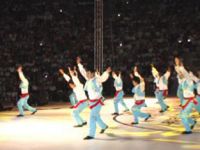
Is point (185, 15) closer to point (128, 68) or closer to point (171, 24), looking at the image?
point (171, 24)

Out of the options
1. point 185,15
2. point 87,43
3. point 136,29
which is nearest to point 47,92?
point 87,43

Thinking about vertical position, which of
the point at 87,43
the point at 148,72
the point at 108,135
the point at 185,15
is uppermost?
the point at 185,15

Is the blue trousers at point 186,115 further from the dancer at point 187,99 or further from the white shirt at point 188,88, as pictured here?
the white shirt at point 188,88

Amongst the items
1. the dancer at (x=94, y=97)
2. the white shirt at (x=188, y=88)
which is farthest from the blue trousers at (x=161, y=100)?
the dancer at (x=94, y=97)

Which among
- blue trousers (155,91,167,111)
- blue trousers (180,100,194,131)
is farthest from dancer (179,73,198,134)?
blue trousers (155,91,167,111)

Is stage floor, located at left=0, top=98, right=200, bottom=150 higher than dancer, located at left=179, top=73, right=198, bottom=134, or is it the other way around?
dancer, located at left=179, top=73, right=198, bottom=134

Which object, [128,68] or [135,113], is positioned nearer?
[135,113]

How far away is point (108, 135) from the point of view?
12.8m

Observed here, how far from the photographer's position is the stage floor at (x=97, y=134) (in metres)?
11.1

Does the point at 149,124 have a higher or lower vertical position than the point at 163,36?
lower

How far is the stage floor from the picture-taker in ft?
36.4

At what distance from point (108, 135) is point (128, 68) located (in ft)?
55.3

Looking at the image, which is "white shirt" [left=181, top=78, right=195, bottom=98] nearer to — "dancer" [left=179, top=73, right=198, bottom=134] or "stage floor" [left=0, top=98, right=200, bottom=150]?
"dancer" [left=179, top=73, right=198, bottom=134]

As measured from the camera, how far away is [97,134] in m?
12.9
